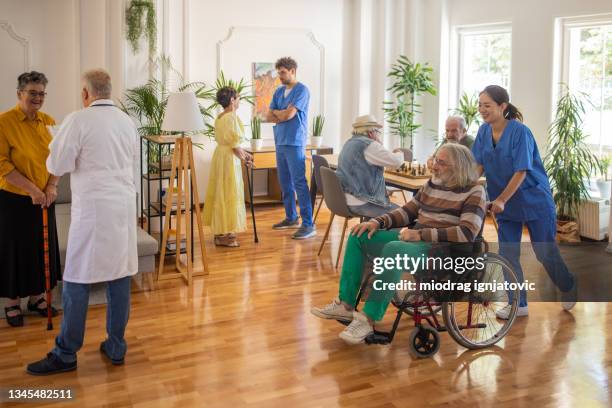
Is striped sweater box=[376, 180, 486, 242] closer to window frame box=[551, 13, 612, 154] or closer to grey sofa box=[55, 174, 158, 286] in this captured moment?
grey sofa box=[55, 174, 158, 286]

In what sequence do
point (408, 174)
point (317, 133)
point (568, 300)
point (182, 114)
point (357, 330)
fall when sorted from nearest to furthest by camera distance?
point (357, 330), point (568, 300), point (182, 114), point (408, 174), point (317, 133)

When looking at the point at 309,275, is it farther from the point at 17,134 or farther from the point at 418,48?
the point at 418,48

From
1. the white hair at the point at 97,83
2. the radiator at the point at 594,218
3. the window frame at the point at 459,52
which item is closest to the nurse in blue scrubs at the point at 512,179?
the white hair at the point at 97,83

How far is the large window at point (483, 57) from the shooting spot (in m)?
8.17

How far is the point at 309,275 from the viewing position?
18.6ft

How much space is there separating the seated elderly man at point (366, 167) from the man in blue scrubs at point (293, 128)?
1.62m

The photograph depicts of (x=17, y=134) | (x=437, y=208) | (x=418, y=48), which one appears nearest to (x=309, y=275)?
(x=437, y=208)

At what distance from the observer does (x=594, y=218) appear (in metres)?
6.81

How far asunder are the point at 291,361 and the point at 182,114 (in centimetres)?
202

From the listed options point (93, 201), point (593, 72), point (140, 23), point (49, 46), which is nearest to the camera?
point (93, 201)

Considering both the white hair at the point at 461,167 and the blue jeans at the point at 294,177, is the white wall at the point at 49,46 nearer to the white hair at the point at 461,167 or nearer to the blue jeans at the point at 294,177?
the blue jeans at the point at 294,177

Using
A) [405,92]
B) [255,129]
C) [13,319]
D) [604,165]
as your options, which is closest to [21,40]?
[255,129]

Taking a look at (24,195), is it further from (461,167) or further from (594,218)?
(594,218)

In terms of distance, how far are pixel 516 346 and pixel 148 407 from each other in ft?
6.73
